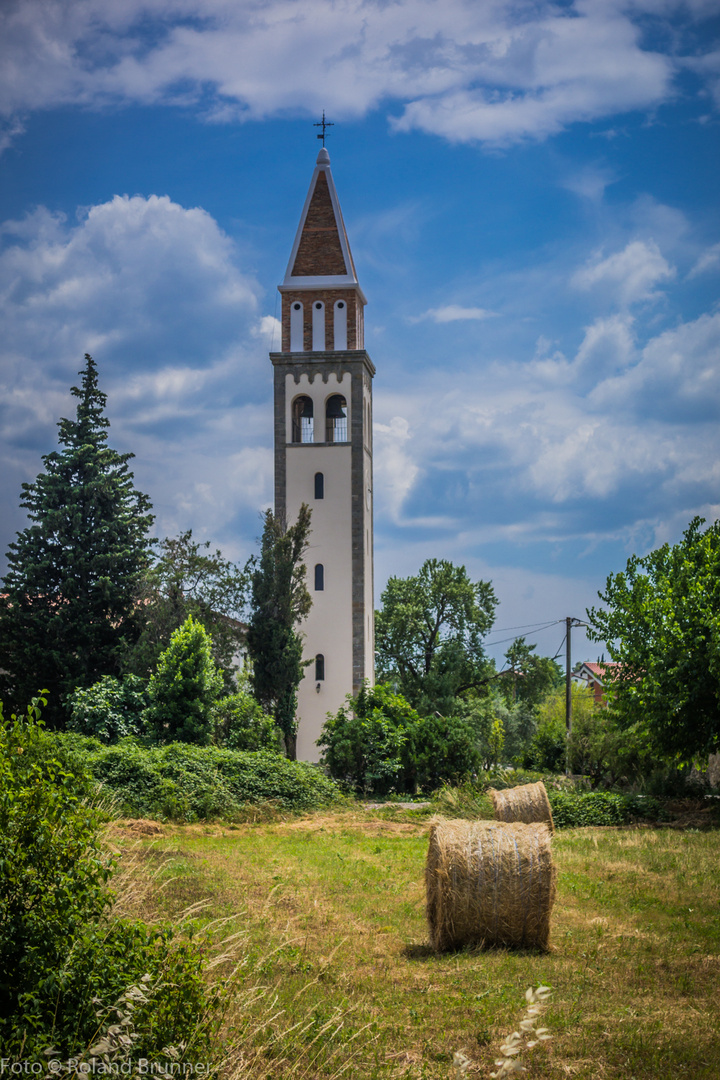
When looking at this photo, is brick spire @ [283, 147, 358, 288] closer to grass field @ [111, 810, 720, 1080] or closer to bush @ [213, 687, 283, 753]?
bush @ [213, 687, 283, 753]

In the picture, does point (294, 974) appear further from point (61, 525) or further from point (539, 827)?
point (61, 525)

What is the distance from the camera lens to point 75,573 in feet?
99.6

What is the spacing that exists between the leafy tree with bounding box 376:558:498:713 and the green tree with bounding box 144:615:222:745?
21.1m

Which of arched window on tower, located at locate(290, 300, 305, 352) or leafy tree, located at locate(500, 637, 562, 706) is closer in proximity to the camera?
A: arched window on tower, located at locate(290, 300, 305, 352)

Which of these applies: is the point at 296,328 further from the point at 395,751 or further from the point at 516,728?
the point at 516,728

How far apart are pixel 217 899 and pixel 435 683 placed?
33425 millimetres

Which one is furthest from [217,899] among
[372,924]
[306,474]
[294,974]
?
[306,474]

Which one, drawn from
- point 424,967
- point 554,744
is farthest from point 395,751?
point 424,967

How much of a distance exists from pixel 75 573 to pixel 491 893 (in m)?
24.4

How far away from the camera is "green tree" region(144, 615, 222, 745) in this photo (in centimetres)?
2311

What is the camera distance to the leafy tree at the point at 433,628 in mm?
43875

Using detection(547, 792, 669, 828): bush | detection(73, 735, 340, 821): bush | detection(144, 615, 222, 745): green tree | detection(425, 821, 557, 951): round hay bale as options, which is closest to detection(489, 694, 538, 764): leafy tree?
detection(144, 615, 222, 745): green tree

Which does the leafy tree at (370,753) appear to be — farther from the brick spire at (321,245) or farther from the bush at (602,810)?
the brick spire at (321,245)

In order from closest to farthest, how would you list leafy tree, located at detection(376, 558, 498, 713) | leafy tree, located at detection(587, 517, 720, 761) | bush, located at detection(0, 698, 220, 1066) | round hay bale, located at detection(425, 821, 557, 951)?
bush, located at detection(0, 698, 220, 1066) → round hay bale, located at detection(425, 821, 557, 951) → leafy tree, located at detection(587, 517, 720, 761) → leafy tree, located at detection(376, 558, 498, 713)
